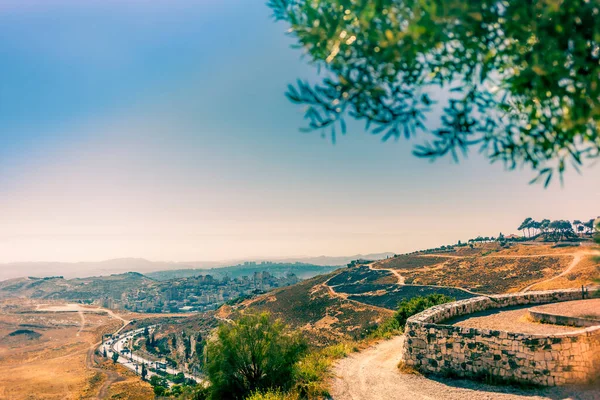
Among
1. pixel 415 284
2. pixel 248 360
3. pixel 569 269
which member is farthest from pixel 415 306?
pixel 415 284

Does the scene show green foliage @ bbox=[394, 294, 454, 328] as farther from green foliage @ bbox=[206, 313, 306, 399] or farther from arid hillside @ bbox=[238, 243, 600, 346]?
arid hillside @ bbox=[238, 243, 600, 346]

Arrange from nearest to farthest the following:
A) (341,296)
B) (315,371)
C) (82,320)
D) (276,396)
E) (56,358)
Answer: (276,396) → (315,371) → (341,296) → (56,358) → (82,320)

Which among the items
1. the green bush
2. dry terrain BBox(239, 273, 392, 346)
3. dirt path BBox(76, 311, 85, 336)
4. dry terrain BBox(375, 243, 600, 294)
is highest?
the green bush

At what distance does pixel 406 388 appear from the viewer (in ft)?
37.2

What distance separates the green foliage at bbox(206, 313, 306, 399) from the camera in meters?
12.5

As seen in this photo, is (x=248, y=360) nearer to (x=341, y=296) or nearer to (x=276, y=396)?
(x=276, y=396)

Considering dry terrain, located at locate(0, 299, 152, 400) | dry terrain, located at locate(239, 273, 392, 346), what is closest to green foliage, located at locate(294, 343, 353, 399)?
dry terrain, located at locate(239, 273, 392, 346)

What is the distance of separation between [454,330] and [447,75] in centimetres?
1035

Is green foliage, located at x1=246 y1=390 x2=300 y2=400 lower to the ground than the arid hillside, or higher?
higher

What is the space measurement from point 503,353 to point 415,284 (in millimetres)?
61200

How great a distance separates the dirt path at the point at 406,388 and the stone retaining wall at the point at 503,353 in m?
0.43

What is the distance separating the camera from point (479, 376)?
11250 millimetres

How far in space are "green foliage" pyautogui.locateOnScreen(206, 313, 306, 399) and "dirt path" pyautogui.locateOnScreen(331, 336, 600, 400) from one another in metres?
1.89

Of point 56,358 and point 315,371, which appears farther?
point 56,358
